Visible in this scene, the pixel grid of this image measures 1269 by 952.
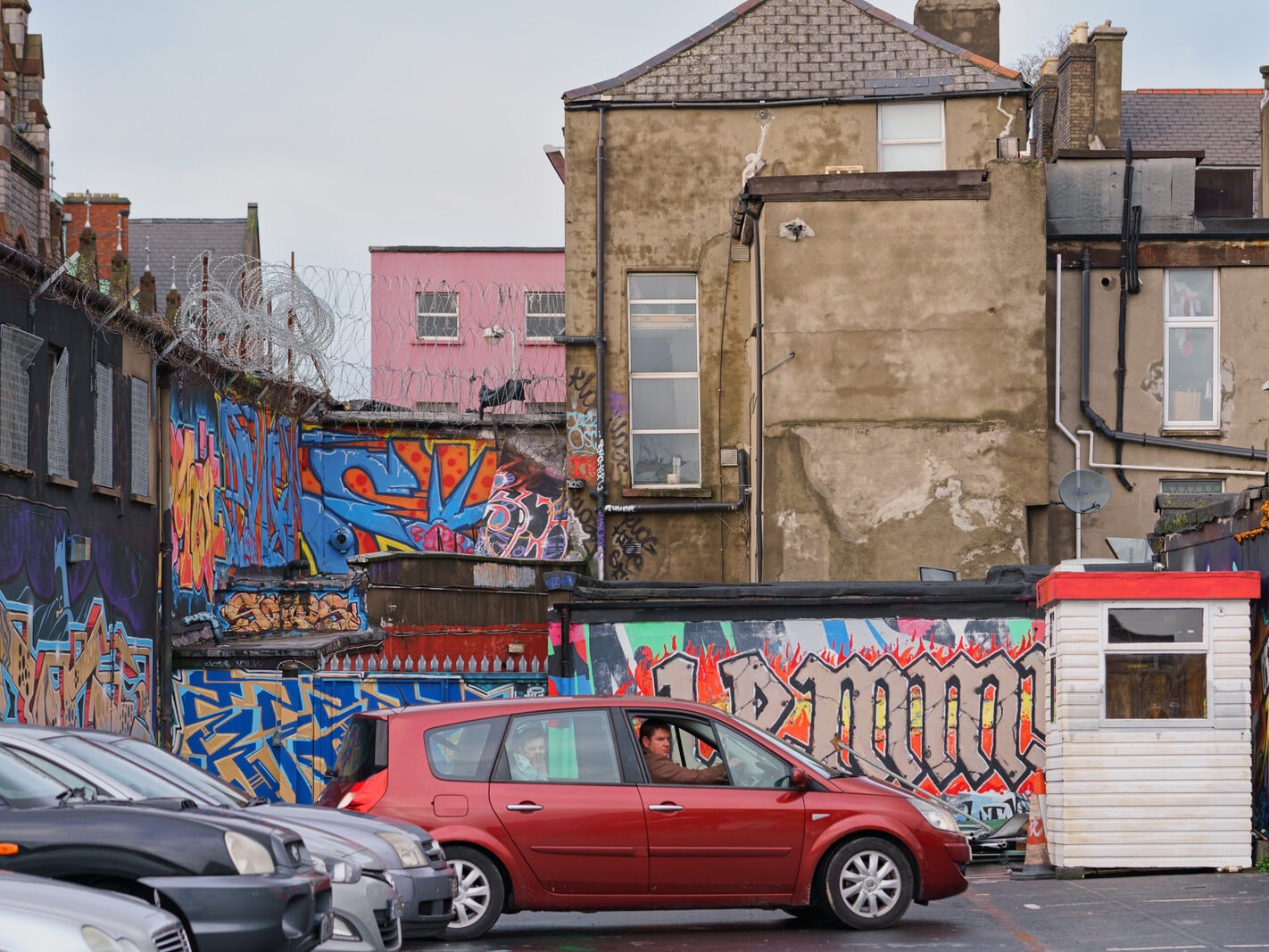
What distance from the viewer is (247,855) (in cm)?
862

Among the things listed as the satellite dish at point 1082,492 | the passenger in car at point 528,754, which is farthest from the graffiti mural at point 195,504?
the passenger in car at point 528,754

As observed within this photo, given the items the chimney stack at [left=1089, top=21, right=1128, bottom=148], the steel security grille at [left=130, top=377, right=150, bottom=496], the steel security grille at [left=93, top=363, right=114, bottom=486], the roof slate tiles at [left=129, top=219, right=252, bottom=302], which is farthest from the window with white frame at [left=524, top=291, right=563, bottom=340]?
the steel security grille at [left=93, top=363, right=114, bottom=486]

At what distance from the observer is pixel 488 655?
71.1 feet

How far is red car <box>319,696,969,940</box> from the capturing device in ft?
39.1

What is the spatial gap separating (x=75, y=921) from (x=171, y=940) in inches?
22.2

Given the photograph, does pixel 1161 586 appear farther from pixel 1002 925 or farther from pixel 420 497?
pixel 420 497

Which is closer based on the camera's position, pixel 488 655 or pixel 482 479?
pixel 488 655

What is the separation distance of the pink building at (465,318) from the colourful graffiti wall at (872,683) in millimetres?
13105

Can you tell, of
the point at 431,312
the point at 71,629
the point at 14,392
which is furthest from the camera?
the point at 431,312

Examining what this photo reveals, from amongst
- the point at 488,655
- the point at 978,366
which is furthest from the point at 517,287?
the point at 488,655

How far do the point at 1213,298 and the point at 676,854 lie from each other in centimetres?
1757

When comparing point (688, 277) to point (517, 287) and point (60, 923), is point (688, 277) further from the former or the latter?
point (60, 923)

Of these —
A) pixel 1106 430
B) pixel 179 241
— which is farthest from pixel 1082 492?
pixel 179 241

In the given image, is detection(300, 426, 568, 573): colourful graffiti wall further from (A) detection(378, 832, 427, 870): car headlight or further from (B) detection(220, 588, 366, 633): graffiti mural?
(A) detection(378, 832, 427, 870): car headlight
